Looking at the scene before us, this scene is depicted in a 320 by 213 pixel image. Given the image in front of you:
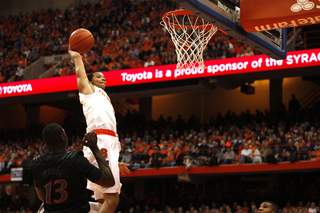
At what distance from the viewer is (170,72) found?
17.9 metres

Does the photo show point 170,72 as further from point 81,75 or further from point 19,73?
point 81,75

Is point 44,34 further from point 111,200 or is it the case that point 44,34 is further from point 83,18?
point 111,200

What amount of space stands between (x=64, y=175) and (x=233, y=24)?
3.50 m

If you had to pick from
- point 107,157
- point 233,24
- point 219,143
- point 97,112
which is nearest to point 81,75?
point 97,112

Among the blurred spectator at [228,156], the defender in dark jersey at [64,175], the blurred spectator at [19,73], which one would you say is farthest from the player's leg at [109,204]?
the blurred spectator at [19,73]

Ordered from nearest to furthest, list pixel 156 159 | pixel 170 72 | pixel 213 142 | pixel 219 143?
pixel 213 142
pixel 219 143
pixel 156 159
pixel 170 72

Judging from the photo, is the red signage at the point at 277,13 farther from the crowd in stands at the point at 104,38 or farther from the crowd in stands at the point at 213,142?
the crowd in stands at the point at 104,38

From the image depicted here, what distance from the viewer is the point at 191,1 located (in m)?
5.53

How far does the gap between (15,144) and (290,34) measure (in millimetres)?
13762

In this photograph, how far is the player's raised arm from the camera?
208 inches

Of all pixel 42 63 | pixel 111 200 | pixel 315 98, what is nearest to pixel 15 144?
pixel 42 63

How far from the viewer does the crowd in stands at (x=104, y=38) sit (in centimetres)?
1903

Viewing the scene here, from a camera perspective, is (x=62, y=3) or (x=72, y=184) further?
(x=62, y=3)

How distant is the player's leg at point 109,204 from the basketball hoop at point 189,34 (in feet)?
12.6
